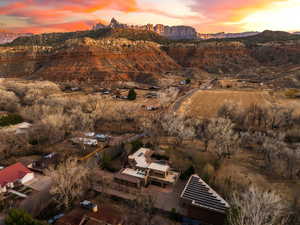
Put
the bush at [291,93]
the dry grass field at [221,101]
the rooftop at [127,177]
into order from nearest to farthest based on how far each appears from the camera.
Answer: the rooftop at [127,177] → the dry grass field at [221,101] → the bush at [291,93]

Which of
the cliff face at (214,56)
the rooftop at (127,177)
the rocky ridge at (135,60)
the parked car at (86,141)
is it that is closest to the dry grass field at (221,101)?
the parked car at (86,141)

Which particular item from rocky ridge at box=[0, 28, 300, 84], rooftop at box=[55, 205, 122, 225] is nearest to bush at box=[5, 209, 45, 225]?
rooftop at box=[55, 205, 122, 225]

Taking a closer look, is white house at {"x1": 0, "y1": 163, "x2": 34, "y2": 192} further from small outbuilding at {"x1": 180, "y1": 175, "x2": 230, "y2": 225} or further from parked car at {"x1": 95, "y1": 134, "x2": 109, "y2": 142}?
small outbuilding at {"x1": 180, "y1": 175, "x2": 230, "y2": 225}

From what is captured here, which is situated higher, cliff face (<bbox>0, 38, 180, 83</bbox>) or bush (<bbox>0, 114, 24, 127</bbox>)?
cliff face (<bbox>0, 38, 180, 83</bbox>)

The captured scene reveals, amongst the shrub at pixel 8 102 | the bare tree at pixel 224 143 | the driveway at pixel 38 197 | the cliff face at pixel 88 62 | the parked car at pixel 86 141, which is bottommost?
the driveway at pixel 38 197

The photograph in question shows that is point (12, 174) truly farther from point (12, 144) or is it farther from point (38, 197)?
point (12, 144)

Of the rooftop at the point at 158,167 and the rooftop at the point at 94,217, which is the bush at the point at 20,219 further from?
the rooftop at the point at 158,167
